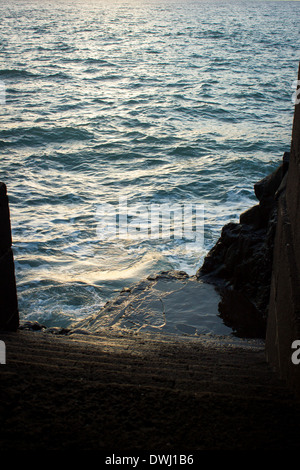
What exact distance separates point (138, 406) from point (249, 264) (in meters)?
4.08

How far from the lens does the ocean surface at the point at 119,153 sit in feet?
26.6

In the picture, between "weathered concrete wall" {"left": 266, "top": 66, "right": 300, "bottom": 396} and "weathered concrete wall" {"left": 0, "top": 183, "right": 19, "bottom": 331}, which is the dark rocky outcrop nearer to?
"weathered concrete wall" {"left": 266, "top": 66, "right": 300, "bottom": 396}

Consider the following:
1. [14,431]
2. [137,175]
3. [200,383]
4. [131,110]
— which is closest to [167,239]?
[137,175]

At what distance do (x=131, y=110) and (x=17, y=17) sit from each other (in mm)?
46117

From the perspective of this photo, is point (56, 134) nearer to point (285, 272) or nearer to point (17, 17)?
point (285, 272)

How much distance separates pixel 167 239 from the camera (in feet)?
29.4

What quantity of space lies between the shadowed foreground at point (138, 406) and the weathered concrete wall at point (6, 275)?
0.87 metres

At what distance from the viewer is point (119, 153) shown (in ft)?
47.7

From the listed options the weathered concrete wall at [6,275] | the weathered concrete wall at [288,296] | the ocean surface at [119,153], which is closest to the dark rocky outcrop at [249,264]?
the ocean surface at [119,153]

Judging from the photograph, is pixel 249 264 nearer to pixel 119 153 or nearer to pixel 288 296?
pixel 288 296

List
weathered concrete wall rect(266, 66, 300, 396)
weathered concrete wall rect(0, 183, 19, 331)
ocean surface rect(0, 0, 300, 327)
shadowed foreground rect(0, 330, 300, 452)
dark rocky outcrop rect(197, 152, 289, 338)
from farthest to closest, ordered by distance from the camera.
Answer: ocean surface rect(0, 0, 300, 327) → dark rocky outcrop rect(197, 152, 289, 338) → weathered concrete wall rect(0, 183, 19, 331) → weathered concrete wall rect(266, 66, 300, 396) → shadowed foreground rect(0, 330, 300, 452)

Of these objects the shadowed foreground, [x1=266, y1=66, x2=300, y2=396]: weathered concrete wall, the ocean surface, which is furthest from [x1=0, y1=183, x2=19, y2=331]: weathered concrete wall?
the ocean surface

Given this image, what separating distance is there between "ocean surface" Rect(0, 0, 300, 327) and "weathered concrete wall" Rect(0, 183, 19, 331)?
2283 mm

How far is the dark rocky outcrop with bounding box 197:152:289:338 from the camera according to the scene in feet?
18.4
